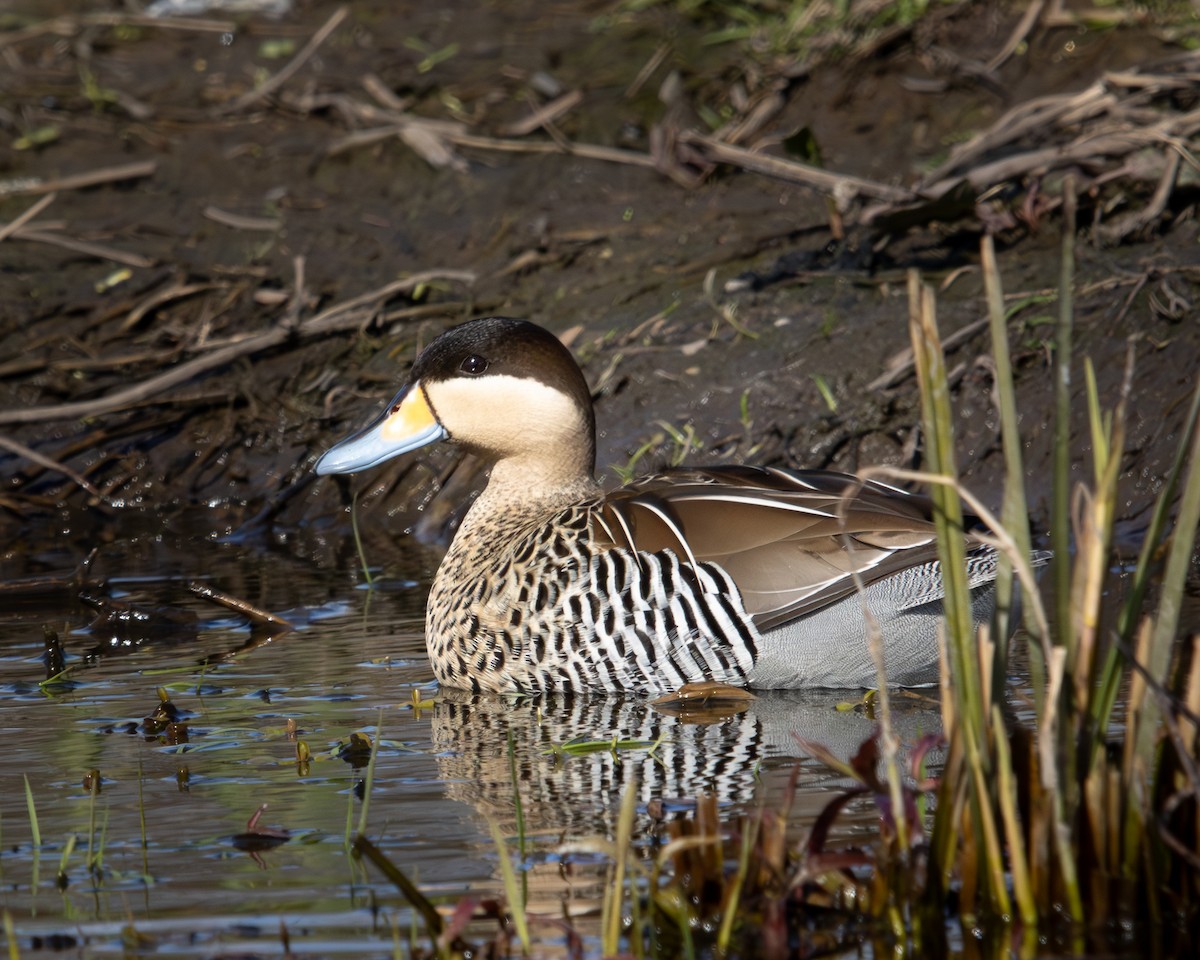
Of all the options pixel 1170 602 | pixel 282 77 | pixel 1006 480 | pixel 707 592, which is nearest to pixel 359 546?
pixel 707 592

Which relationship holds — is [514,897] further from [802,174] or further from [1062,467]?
[802,174]

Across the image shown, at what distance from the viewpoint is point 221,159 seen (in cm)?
966


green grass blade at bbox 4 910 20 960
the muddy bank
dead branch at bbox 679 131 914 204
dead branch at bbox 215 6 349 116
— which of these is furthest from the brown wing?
dead branch at bbox 215 6 349 116

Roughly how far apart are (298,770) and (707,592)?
1.27m

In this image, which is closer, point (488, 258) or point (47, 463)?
point (47, 463)

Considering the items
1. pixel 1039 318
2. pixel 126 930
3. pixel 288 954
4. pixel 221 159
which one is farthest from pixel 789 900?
pixel 221 159

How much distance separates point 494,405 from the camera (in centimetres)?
545

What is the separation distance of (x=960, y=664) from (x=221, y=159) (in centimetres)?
767

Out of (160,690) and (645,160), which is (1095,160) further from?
(160,690)

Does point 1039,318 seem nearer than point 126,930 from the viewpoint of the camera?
No

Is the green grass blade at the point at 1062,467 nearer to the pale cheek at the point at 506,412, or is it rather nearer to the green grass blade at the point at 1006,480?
the green grass blade at the point at 1006,480

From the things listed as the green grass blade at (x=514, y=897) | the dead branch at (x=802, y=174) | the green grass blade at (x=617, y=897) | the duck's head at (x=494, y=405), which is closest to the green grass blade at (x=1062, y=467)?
the green grass blade at (x=617, y=897)

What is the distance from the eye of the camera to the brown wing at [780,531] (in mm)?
4648

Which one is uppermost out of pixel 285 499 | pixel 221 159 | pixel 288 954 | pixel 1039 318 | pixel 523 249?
pixel 221 159
